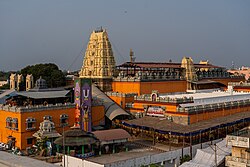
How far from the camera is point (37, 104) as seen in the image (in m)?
35.8

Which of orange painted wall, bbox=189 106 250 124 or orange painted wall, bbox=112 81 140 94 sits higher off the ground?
orange painted wall, bbox=112 81 140 94

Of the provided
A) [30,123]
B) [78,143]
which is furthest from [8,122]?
[78,143]

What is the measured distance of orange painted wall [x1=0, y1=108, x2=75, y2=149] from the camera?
31312 mm

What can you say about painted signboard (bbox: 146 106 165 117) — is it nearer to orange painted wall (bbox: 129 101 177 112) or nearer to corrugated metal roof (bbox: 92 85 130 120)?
orange painted wall (bbox: 129 101 177 112)

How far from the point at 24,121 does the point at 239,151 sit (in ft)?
61.5

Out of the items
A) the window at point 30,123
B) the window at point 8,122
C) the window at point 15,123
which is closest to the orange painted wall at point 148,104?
the window at point 30,123

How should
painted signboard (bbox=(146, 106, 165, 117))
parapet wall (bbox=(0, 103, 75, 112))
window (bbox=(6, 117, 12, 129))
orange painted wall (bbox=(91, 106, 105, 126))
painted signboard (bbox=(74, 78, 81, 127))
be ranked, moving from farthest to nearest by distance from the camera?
orange painted wall (bbox=(91, 106, 105, 126)), painted signboard (bbox=(146, 106, 165, 117)), painted signboard (bbox=(74, 78, 81, 127)), window (bbox=(6, 117, 12, 129)), parapet wall (bbox=(0, 103, 75, 112))

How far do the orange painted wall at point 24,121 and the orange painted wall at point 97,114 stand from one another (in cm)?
300

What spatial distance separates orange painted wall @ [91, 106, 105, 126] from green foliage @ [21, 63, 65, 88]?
25.9m

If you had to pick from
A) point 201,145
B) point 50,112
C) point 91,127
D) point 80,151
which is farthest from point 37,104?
point 201,145

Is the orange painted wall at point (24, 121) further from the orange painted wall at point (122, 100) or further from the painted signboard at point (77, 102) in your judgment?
the orange painted wall at point (122, 100)

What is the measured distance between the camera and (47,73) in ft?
219

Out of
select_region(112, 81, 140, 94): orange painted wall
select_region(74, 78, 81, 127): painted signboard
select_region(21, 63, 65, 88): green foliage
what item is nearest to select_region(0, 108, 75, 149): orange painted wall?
select_region(74, 78, 81, 127): painted signboard

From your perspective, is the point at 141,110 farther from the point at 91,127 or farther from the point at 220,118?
the point at 220,118
